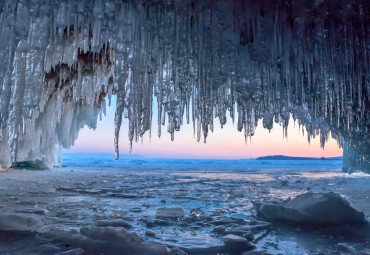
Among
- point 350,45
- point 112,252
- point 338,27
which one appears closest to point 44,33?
point 112,252

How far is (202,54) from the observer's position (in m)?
4.67

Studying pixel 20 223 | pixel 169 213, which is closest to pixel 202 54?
pixel 169 213

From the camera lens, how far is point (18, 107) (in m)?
4.98

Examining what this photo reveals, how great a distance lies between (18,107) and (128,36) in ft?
7.11

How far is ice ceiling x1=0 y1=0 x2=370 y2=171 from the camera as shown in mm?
4126

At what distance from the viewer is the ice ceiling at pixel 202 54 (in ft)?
13.5

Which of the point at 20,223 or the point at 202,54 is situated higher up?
the point at 202,54

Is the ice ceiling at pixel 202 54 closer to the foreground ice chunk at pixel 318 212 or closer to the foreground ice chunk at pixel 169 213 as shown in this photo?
the foreground ice chunk at pixel 169 213

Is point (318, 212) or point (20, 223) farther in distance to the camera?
point (318, 212)

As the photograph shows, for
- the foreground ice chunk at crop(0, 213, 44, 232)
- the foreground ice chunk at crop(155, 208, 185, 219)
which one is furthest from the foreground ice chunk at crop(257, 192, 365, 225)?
the foreground ice chunk at crop(0, 213, 44, 232)

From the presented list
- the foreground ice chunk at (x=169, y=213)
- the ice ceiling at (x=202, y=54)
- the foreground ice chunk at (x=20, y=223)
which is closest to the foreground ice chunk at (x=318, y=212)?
the foreground ice chunk at (x=169, y=213)

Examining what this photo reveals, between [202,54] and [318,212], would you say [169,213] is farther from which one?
[202,54]

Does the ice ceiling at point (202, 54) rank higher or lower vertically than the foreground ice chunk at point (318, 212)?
higher

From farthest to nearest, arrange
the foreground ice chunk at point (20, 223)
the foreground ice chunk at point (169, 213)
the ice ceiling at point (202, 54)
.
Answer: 1. the ice ceiling at point (202, 54)
2. the foreground ice chunk at point (169, 213)
3. the foreground ice chunk at point (20, 223)
